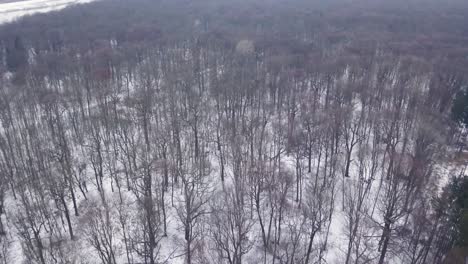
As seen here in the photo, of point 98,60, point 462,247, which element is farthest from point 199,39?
point 462,247

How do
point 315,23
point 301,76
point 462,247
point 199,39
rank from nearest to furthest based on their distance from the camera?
point 462,247 < point 301,76 < point 199,39 < point 315,23

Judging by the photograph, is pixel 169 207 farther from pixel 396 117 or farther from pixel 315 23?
pixel 315 23

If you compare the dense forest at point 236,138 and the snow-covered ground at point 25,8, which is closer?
the dense forest at point 236,138

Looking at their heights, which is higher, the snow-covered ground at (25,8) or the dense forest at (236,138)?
the snow-covered ground at (25,8)

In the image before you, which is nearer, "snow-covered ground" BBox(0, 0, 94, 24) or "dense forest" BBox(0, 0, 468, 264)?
"dense forest" BBox(0, 0, 468, 264)
